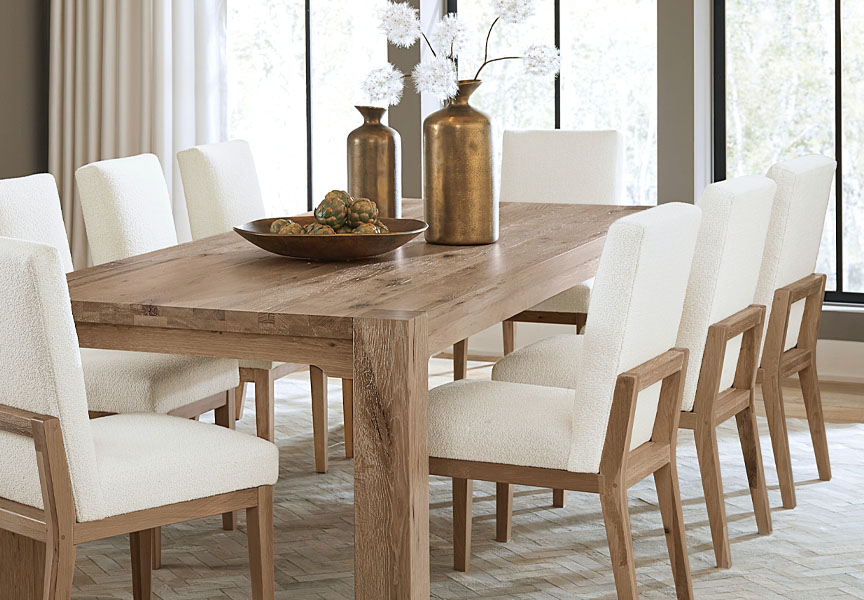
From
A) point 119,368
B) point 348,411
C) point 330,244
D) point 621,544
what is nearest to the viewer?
point 621,544

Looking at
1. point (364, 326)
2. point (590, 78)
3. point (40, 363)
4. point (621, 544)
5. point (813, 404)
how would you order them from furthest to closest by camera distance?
1. point (590, 78)
2. point (813, 404)
3. point (621, 544)
4. point (364, 326)
5. point (40, 363)

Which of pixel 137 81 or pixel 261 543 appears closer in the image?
pixel 261 543

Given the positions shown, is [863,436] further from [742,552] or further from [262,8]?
[262,8]

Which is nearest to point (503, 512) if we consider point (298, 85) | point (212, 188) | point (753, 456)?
point (753, 456)

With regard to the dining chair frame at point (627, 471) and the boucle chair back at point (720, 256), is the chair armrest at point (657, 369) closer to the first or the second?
the dining chair frame at point (627, 471)

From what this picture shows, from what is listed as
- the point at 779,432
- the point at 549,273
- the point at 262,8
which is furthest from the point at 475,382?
the point at 262,8

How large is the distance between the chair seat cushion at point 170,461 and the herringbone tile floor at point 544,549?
0.60 metres

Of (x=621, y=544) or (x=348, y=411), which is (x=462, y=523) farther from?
(x=348, y=411)

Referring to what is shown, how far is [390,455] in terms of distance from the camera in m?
2.01

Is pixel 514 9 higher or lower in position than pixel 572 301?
higher

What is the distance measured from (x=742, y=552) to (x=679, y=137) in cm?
239

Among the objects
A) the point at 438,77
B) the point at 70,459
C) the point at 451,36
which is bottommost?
the point at 70,459

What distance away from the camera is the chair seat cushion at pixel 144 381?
8.80 ft

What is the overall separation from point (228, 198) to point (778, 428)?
5.93 feet
